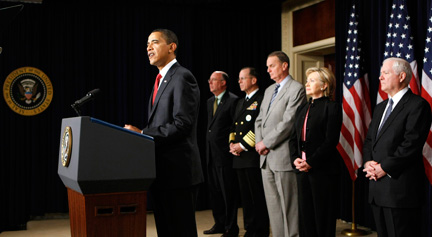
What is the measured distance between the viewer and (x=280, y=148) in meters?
4.29

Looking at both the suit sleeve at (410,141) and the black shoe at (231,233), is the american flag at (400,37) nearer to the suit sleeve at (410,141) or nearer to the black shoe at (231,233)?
the suit sleeve at (410,141)

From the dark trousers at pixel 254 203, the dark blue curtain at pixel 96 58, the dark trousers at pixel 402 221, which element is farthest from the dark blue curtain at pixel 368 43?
the dark trousers at pixel 402 221

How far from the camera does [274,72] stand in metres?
4.40

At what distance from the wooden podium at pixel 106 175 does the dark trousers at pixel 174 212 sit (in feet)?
0.78

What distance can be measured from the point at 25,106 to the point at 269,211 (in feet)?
10.6

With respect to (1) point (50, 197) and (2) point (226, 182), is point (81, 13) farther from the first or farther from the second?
(2) point (226, 182)

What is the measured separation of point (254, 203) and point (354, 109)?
1407 millimetres

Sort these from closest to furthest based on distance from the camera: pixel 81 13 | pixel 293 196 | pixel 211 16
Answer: pixel 293 196, pixel 81 13, pixel 211 16

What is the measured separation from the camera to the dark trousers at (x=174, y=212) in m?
2.48

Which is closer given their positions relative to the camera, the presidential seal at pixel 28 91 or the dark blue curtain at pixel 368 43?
the dark blue curtain at pixel 368 43

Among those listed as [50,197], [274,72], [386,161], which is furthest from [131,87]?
[386,161]

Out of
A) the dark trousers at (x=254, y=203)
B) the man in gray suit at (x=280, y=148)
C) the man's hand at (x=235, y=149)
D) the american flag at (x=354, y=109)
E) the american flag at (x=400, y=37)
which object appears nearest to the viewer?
the man in gray suit at (x=280, y=148)

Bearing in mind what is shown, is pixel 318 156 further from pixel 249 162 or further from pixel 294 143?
pixel 249 162

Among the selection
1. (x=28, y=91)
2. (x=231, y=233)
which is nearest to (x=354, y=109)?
(x=231, y=233)
